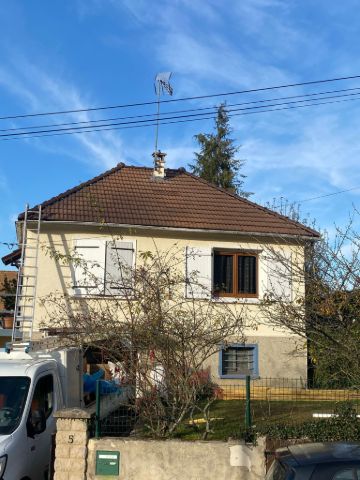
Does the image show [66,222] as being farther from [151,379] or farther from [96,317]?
[151,379]

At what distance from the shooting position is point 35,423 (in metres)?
7.22

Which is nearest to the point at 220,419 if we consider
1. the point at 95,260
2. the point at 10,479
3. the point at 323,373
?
the point at 323,373

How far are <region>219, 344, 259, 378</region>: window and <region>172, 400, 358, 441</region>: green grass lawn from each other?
4306mm

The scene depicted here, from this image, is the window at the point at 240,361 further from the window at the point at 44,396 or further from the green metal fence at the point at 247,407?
the window at the point at 44,396

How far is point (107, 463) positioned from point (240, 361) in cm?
905

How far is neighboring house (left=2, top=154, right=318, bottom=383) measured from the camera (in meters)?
15.6

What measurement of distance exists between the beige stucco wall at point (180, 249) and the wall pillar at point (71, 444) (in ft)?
26.0

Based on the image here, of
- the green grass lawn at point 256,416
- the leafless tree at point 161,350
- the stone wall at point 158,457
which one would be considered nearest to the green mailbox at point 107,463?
the stone wall at point 158,457

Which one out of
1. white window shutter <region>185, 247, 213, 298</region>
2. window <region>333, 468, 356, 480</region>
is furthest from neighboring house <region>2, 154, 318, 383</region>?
window <region>333, 468, 356, 480</region>

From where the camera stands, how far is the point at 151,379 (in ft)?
27.3

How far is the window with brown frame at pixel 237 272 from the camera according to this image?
16641 mm

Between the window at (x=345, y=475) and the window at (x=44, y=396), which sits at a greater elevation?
the window at (x=44, y=396)

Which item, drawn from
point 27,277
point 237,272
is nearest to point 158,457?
point 27,277

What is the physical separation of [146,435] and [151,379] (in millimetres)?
784
